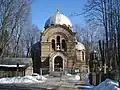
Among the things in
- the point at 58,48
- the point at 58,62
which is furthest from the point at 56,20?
the point at 58,62

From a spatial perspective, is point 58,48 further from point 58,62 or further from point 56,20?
point 56,20

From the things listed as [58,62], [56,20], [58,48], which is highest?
[56,20]

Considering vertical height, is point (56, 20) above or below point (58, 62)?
above

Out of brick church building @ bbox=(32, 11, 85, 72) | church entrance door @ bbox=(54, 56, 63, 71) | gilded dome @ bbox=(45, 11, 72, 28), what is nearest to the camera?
brick church building @ bbox=(32, 11, 85, 72)

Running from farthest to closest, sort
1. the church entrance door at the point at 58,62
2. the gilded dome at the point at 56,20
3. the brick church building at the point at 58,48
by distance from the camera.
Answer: the gilded dome at the point at 56,20 → the church entrance door at the point at 58,62 → the brick church building at the point at 58,48

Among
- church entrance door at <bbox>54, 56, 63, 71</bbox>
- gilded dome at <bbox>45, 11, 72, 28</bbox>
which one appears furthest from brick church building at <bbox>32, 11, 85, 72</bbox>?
gilded dome at <bbox>45, 11, 72, 28</bbox>

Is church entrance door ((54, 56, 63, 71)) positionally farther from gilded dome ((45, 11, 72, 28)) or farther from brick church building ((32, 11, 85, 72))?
gilded dome ((45, 11, 72, 28))

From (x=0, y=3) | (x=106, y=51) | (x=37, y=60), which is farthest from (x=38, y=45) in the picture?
(x=106, y=51)

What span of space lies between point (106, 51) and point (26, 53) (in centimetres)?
5126

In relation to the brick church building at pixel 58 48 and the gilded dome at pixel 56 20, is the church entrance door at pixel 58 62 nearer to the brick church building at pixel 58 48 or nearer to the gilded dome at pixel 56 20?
the brick church building at pixel 58 48

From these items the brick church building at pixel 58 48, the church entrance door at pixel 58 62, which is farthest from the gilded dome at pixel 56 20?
the church entrance door at pixel 58 62

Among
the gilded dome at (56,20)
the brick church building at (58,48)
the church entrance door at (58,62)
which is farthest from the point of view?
the gilded dome at (56,20)

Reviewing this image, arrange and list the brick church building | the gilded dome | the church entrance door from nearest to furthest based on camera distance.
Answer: the brick church building, the church entrance door, the gilded dome

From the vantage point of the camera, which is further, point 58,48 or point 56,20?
point 56,20
